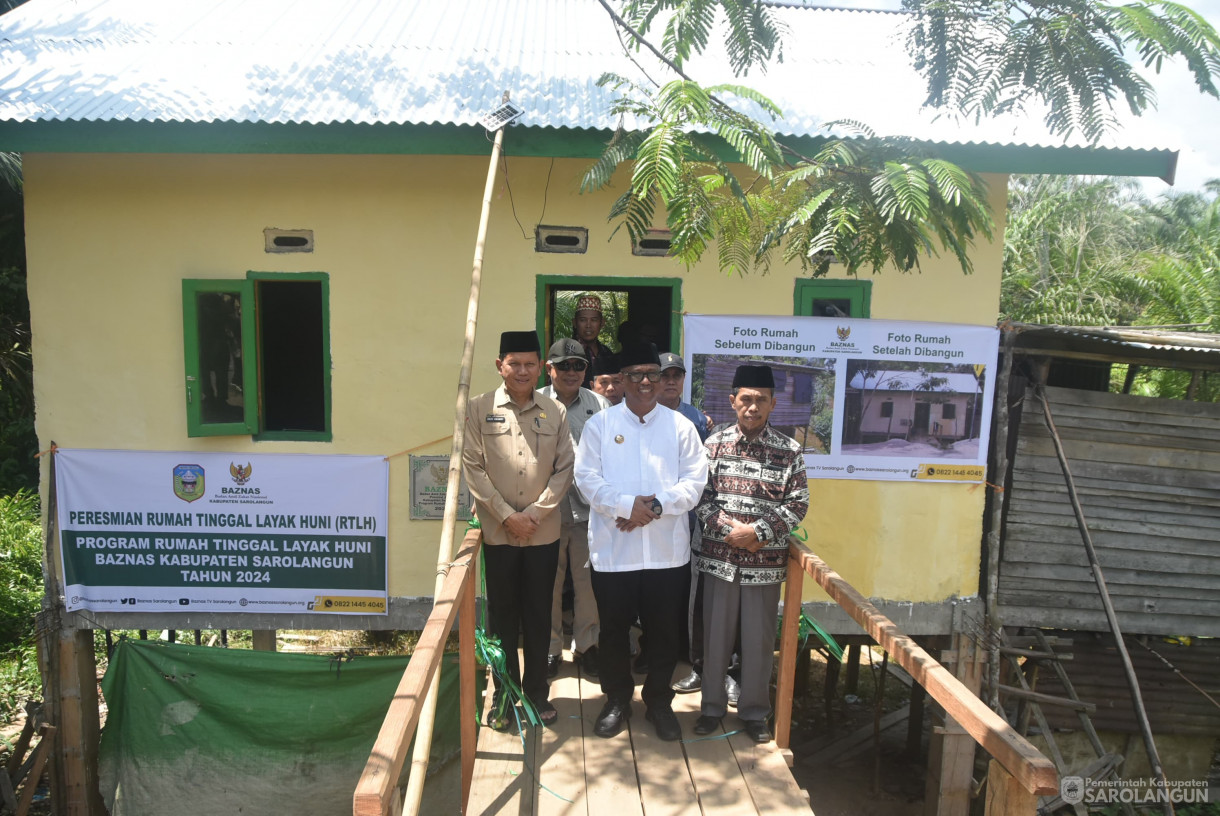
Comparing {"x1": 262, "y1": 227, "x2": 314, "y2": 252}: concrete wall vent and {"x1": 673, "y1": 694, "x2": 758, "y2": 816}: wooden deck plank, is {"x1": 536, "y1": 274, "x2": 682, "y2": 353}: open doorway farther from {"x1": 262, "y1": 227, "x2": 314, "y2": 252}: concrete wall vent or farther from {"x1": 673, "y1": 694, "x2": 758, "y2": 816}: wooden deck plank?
{"x1": 673, "y1": 694, "x2": 758, "y2": 816}: wooden deck plank

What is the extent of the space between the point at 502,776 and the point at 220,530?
2840 millimetres

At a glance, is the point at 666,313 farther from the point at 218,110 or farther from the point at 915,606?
the point at 218,110

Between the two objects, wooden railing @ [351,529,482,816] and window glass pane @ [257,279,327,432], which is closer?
wooden railing @ [351,529,482,816]

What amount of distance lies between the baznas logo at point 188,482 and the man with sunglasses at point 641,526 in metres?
2.98

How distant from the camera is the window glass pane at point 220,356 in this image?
514 cm

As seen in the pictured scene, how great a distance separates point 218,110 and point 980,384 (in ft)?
16.3

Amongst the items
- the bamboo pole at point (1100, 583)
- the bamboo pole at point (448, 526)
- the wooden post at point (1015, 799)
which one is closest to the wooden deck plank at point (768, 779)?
the wooden post at point (1015, 799)

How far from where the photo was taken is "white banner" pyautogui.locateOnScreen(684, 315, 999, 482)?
5.09 m

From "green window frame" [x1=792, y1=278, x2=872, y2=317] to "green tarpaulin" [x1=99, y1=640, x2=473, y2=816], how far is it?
337 cm

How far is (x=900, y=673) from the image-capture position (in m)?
9.22

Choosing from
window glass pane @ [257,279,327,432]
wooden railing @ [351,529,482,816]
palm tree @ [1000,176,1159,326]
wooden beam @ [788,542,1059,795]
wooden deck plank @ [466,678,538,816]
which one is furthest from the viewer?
palm tree @ [1000,176,1159,326]

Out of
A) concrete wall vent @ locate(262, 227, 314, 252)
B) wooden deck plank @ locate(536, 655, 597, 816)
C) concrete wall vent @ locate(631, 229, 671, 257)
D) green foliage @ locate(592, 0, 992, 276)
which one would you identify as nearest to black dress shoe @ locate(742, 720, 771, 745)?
wooden deck plank @ locate(536, 655, 597, 816)

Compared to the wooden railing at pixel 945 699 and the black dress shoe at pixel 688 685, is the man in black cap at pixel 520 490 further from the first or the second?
the wooden railing at pixel 945 699

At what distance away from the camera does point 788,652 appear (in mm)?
3736
